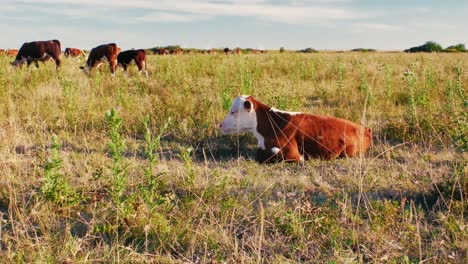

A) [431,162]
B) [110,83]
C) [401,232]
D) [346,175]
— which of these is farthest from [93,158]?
[110,83]

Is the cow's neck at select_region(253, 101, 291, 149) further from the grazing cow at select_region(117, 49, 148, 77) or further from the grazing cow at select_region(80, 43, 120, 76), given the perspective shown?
the grazing cow at select_region(117, 49, 148, 77)

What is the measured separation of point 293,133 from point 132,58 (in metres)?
11.9

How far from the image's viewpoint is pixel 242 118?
5.48 metres

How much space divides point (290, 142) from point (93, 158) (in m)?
2.27

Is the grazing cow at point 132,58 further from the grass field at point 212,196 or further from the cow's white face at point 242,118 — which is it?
the cow's white face at point 242,118

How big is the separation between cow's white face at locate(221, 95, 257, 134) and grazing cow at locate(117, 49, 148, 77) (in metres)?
10.9

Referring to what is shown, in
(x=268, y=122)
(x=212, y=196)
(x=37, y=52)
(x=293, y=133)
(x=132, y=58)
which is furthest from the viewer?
(x=132, y=58)

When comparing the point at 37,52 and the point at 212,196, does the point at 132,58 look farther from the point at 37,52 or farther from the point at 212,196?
the point at 212,196

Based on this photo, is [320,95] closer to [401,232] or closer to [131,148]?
[131,148]

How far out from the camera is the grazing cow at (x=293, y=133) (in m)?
5.23

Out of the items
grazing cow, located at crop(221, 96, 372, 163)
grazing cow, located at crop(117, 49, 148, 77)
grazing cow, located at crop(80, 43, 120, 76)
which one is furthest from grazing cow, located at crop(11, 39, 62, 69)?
grazing cow, located at crop(221, 96, 372, 163)

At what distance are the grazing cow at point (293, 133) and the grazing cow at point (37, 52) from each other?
11.9 meters

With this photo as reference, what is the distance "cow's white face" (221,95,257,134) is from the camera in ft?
17.9

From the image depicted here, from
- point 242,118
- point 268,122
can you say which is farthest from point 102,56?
point 268,122
